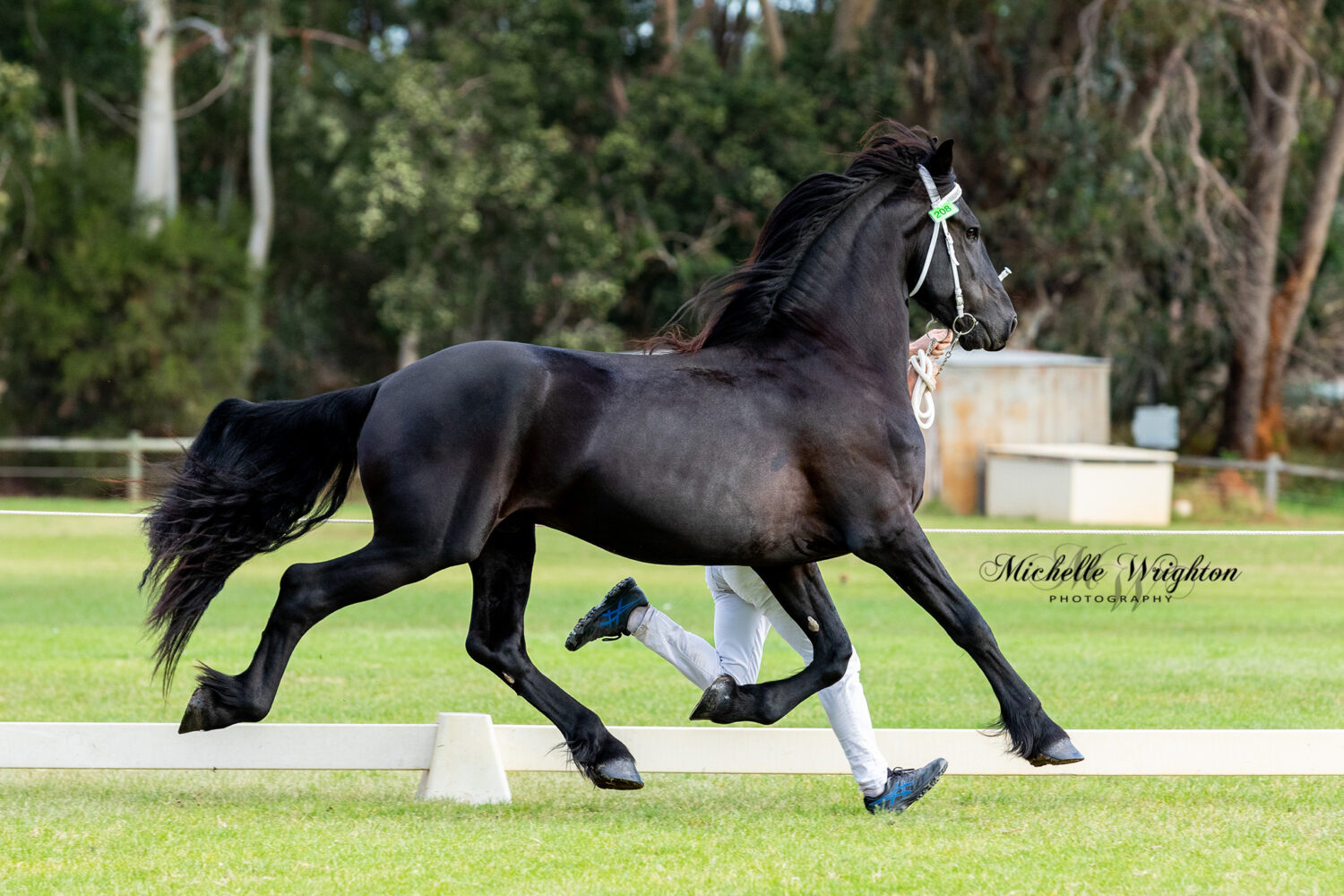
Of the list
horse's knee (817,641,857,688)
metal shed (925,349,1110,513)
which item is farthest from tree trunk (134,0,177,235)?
horse's knee (817,641,857,688)

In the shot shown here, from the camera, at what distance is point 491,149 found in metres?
25.2

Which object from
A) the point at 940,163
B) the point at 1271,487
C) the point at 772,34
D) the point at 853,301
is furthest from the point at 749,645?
the point at 772,34

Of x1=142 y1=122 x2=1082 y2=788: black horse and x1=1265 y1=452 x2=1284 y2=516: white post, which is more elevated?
x1=142 y1=122 x2=1082 y2=788: black horse

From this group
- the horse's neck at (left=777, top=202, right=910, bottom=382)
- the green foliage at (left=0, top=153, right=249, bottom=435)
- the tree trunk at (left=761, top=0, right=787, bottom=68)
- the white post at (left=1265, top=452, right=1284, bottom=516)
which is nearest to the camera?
the horse's neck at (left=777, top=202, right=910, bottom=382)

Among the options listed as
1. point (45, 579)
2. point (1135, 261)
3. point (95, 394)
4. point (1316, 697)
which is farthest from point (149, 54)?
point (1316, 697)

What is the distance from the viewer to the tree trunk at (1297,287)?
23.6m

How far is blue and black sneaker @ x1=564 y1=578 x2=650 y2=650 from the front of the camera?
17.1ft

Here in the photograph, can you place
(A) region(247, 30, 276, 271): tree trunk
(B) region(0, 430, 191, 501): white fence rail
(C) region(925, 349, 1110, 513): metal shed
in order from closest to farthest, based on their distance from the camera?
(B) region(0, 430, 191, 501): white fence rail < (C) region(925, 349, 1110, 513): metal shed < (A) region(247, 30, 276, 271): tree trunk

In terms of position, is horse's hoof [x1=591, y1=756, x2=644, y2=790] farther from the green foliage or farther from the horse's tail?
the green foliage

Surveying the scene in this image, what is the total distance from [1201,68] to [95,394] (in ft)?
62.5

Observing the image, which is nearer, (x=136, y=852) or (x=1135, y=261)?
(x=136, y=852)

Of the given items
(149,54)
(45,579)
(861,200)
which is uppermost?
(149,54)

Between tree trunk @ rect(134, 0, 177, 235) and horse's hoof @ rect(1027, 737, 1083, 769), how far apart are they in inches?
935

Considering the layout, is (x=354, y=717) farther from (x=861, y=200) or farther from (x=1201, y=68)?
(x=1201, y=68)
